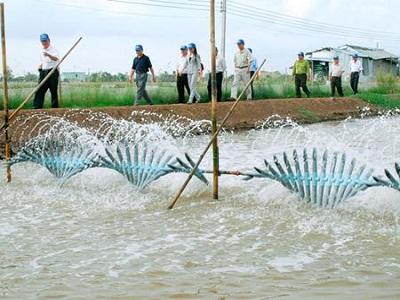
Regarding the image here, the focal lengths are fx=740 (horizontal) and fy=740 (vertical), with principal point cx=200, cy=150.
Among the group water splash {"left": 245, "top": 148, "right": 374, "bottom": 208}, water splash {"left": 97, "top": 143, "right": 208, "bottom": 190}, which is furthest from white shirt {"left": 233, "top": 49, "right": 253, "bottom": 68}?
water splash {"left": 245, "top": 148, "right": 374, "bottom": 208}

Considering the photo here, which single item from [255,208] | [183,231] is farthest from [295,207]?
[183,231]

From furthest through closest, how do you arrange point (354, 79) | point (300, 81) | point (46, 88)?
point (354, 79)
point (300, 81)
point (46, 88)

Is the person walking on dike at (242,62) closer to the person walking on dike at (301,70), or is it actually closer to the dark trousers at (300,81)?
the person walking on dike at (301,70)

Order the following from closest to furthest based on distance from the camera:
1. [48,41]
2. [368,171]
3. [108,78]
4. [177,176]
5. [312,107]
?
1. [368,171]
2. [177,176]
3. [48,41]
4. [312,107]
5. [108,78]

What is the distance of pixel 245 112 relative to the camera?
1797 cm

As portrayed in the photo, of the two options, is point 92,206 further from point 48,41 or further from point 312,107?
point 312,107

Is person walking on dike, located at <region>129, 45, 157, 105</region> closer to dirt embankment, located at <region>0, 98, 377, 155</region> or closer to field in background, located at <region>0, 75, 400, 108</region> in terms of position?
Answer: dirt embankment, located at <region>0, 98, 377, 155</region>

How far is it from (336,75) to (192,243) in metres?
17.2

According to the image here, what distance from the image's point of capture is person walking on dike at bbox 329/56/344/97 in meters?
21.9

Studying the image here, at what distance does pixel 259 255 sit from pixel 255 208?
1.77 m

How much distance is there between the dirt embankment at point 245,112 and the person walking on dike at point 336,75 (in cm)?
59

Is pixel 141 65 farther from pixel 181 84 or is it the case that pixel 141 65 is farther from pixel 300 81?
pixel 300 81

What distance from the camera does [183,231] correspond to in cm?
634

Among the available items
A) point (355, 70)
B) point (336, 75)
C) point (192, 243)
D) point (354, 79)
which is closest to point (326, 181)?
point (192, 243)
